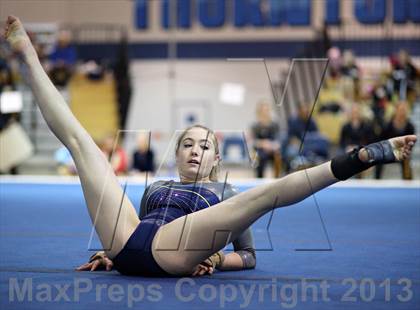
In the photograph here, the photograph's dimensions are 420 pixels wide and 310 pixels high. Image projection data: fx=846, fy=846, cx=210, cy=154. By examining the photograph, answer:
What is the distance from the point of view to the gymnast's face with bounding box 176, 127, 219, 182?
3.42 metres

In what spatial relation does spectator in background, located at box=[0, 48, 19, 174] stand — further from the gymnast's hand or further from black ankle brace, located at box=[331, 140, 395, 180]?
black ankle brace, located at box=[331, 140, 395, 180]

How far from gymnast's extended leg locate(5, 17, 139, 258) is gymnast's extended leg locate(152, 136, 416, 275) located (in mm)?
166

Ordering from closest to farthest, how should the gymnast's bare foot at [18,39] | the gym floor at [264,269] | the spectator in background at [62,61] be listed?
the gym floor at [264,269], the gymnast's bare foot at [18,39], the spectator in background at [62,61]

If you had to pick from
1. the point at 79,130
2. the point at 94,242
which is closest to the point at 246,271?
the point at 79,130

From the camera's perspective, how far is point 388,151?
281 cm

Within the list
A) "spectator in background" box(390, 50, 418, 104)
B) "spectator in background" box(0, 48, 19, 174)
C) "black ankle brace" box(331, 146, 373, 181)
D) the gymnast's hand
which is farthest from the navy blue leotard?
"spectator in background" box(390, 50, 418, 104)

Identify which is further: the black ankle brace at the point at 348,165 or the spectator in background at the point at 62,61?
the spectator in background at the point at 62,61

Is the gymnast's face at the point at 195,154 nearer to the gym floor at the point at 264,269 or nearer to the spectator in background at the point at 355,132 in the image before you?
the gym floor at the point at 264,269

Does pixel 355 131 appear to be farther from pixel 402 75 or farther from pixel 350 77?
pixel 350 77

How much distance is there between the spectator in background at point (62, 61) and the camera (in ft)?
46.6

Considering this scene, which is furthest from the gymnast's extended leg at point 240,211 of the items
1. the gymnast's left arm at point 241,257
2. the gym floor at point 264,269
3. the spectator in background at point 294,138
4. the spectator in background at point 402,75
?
the spectator in background at point 402,75

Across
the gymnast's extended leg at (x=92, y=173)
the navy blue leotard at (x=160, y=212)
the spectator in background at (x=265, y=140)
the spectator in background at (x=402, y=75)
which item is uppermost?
the gymnast's extended leg at (x=92, y=173)

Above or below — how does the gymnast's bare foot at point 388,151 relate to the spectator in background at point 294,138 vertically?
above

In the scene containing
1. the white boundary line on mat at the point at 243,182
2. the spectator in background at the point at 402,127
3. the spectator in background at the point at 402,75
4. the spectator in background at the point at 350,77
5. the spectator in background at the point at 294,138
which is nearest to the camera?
the white boundary line on mat at the point at 243,182
